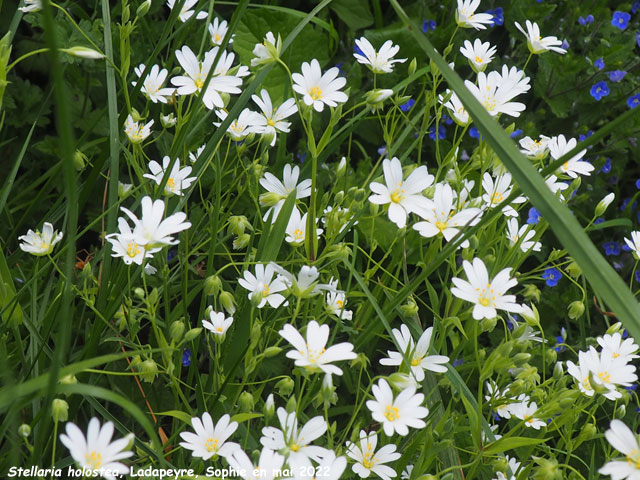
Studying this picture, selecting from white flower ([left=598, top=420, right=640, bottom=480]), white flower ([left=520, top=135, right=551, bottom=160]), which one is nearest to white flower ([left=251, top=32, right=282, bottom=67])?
white flower ([left=520, top=135, right=551, bottom=160])

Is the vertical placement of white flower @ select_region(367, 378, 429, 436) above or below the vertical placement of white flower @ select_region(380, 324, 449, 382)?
below

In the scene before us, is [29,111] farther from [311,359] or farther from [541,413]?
[541,413]

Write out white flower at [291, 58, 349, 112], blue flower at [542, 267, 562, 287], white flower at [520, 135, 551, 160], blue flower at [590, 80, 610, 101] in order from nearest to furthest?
white flower at [291, 58, 349, 112] → white flower at [520, 135, 551, 160] → blue flower at [542, 267, 562, 287] → blue flower at [590, 80, 610, 101]

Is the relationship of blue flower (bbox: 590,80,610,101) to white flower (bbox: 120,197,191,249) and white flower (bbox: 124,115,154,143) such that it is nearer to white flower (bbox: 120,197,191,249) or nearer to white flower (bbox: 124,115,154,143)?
white flower (bbox: 124,115,154,143)

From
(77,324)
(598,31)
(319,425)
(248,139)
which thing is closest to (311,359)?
(319,425)

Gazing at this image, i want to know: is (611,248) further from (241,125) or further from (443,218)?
(241,125)

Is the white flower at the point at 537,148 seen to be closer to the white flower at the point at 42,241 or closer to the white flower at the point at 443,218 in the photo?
the white flower at the point at 443,218
